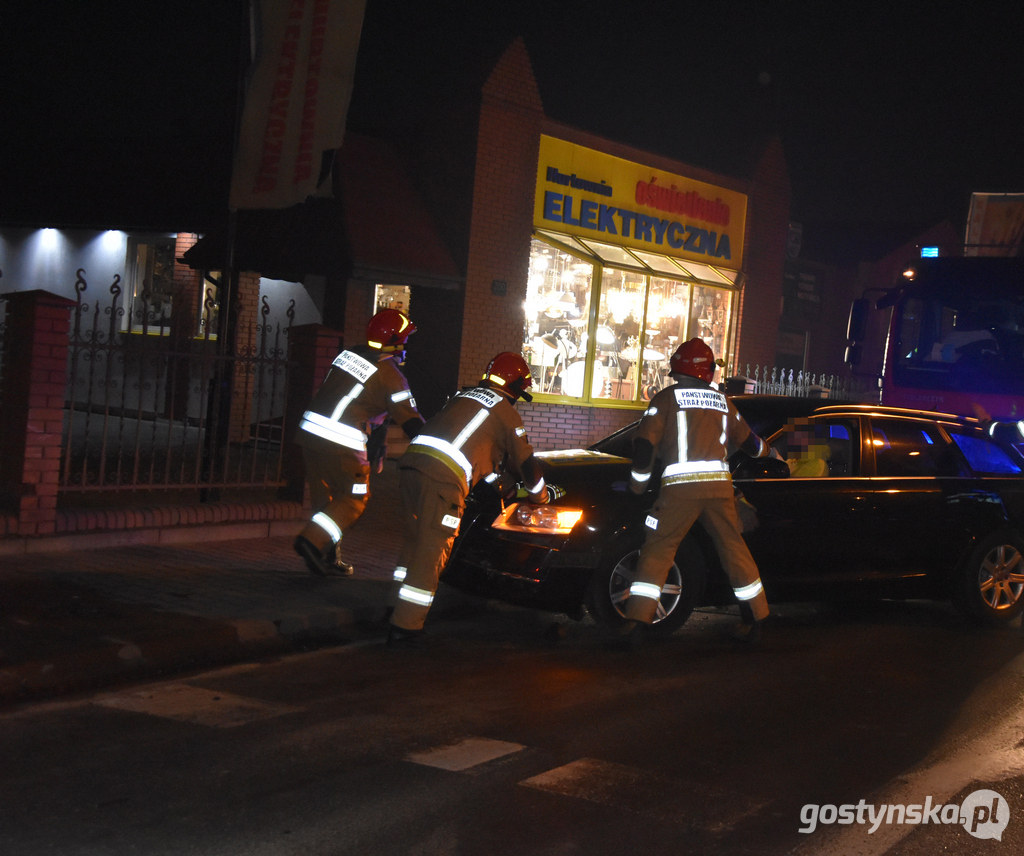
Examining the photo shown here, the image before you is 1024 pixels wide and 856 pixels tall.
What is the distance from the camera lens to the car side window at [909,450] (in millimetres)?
7844

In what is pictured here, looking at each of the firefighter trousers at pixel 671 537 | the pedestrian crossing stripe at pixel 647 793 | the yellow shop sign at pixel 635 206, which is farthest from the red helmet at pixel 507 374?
the yellow shop sign at pixel 635 206

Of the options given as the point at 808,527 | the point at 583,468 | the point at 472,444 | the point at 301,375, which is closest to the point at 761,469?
the point at 808,527

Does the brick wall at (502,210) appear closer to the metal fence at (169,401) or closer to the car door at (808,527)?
the metal fence at (169,401)

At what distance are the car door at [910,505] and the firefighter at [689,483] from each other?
4.13 feet

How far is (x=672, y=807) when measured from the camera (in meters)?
4.18

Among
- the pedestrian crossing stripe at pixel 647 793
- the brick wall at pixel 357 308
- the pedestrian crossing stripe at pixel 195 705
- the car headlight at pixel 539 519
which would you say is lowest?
the pedestrian crossing stripe at pixel 195 705

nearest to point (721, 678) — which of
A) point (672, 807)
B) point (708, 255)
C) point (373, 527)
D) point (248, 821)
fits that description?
point (672, 807)

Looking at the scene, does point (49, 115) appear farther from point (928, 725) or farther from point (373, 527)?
point (928, 725)

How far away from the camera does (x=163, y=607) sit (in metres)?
6.75

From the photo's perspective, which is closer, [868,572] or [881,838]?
[881,838]

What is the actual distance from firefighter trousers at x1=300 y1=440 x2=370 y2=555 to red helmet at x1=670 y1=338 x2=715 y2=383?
2.31 meters

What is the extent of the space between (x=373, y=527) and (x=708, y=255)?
34.4ft

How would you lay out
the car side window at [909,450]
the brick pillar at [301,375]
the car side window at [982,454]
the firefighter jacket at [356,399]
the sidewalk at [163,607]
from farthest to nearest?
the brick pillar at [301,375] → the car side window at [982,454] → the car side window at [909,450] → the firefighter jacket at [356,399] → the sidewalk at [163,607]

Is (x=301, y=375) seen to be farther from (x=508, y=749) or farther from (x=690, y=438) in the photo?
(x=508, y=749)
